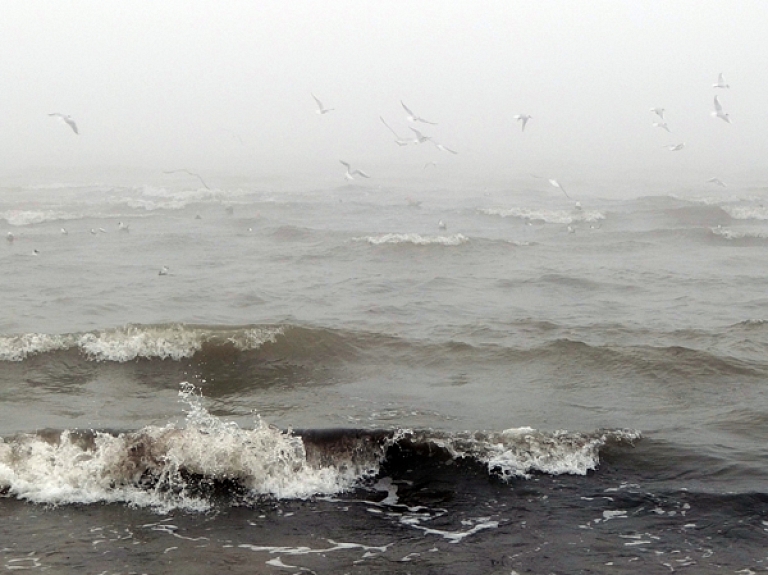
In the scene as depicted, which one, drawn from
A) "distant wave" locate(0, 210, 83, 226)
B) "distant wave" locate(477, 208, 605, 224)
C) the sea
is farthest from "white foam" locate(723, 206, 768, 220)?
"distant wave" locate(0, 210, 83, 226)

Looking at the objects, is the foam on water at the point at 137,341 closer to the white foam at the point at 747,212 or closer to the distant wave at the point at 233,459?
the distant wave at the point at 233,459

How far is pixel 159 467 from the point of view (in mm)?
7492

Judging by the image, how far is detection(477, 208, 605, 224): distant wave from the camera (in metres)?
25.7

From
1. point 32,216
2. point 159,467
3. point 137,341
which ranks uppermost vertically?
point 32,216

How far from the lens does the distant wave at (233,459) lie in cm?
719

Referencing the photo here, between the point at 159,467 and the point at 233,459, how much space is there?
0.69 metres

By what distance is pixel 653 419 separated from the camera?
8.66m

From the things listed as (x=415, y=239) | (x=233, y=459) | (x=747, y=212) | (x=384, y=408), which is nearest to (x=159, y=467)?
(x=233, y=459)

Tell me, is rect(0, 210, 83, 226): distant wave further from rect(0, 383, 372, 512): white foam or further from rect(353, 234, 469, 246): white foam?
rect(0, 383, 372, 512): white foam

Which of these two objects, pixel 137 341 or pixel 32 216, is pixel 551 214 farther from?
pixel 137 341

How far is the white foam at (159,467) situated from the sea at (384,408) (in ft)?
0.07

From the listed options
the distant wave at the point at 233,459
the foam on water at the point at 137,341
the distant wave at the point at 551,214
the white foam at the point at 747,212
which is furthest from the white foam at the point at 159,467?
the white foam at the point at 747,212

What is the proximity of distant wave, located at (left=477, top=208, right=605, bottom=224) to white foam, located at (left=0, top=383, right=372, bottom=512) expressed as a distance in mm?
19198

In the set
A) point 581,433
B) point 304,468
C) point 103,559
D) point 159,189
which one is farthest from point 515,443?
point 159,189
